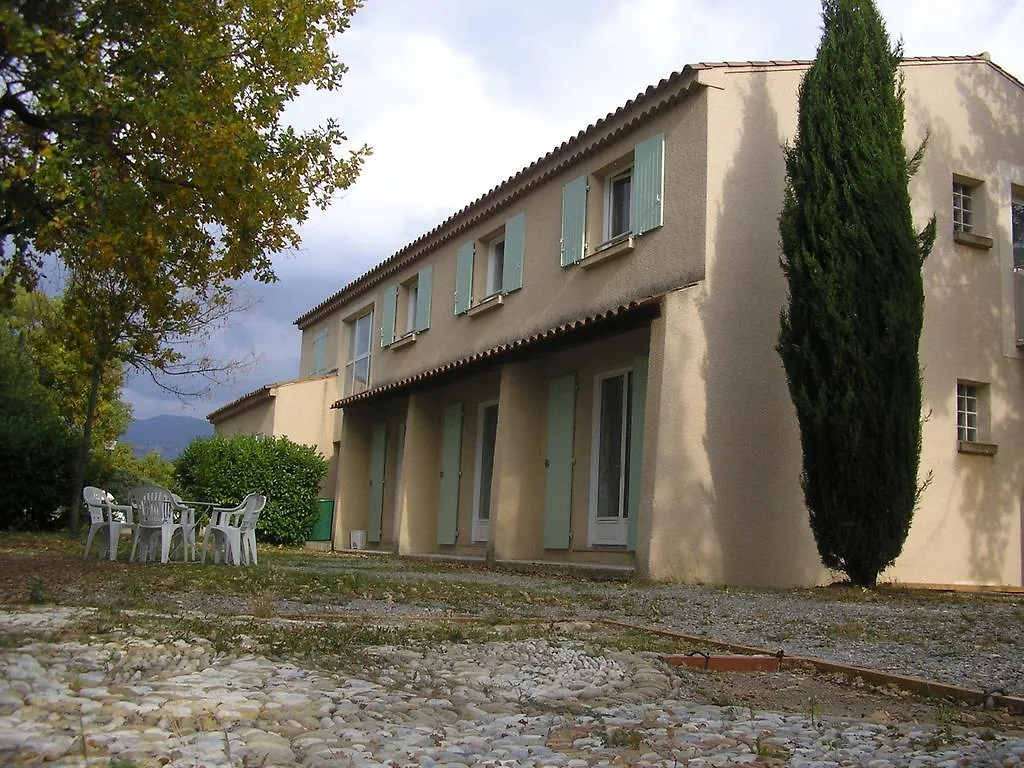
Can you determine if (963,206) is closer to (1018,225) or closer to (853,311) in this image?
(1018,225)

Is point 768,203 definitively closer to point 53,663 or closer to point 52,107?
point 52,107

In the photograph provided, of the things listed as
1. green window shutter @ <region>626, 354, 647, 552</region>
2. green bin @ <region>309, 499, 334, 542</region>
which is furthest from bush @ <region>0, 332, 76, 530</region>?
green window shutter @ <region>626, 354, 647, 552</region>

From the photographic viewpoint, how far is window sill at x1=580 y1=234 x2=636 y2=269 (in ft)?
45.9

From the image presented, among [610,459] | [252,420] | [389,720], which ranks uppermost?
[252,420]

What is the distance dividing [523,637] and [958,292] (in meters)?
9.79

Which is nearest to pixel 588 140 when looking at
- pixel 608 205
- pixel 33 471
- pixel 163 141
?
pixel 608 205

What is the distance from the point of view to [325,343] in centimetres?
2767

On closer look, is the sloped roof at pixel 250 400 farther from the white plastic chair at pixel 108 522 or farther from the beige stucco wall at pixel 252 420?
the white plastic chair at pixel 108 522

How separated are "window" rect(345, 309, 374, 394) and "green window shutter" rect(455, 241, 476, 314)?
521 centimetres

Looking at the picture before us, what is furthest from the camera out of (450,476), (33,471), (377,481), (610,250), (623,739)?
(377,481)

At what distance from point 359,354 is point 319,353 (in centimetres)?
356

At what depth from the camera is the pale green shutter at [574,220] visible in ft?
50.0

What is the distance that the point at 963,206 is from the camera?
1468 cm

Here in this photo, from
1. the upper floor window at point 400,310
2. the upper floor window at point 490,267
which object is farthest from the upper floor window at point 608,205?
the upper floor window at point 400,310
